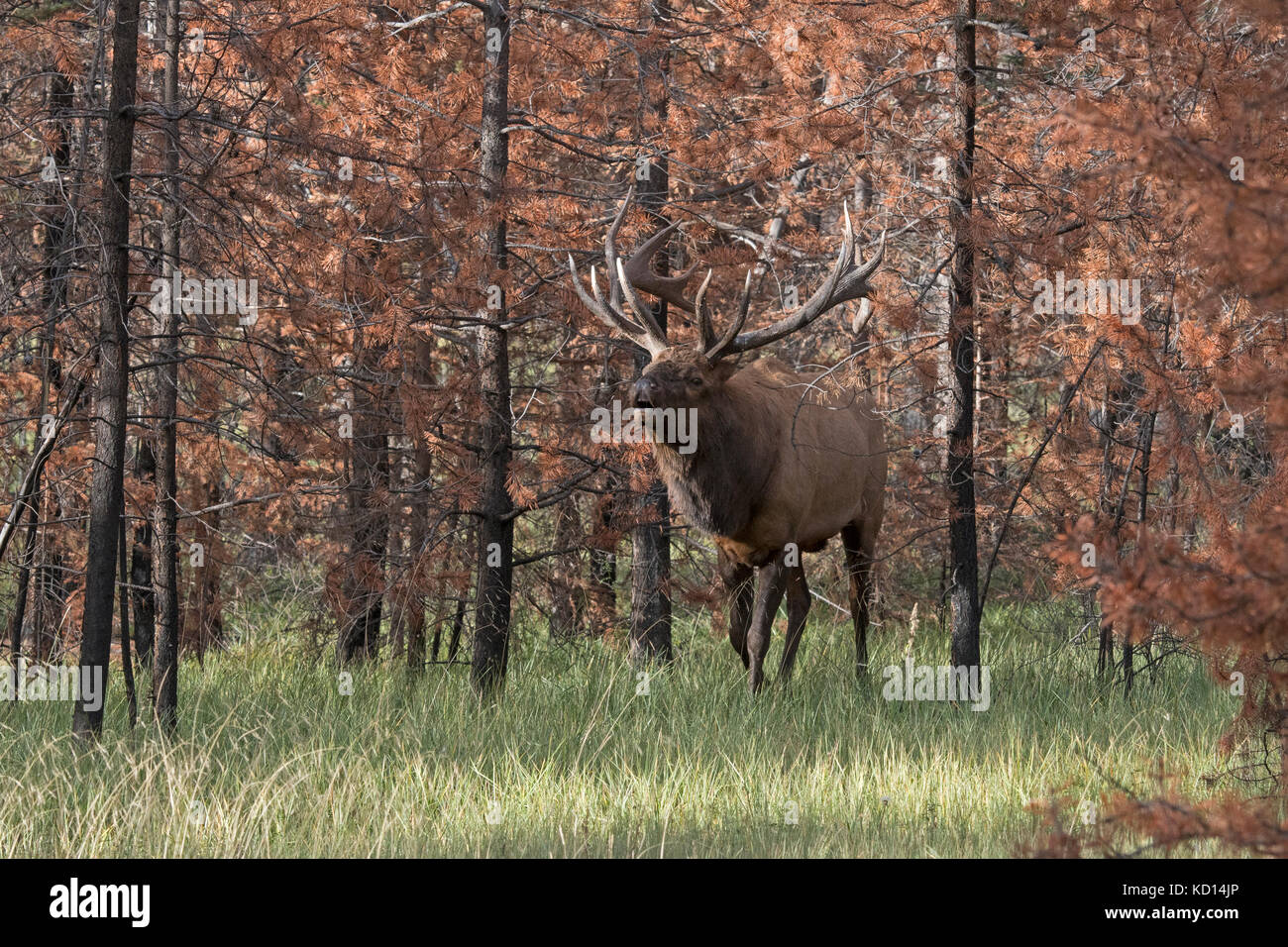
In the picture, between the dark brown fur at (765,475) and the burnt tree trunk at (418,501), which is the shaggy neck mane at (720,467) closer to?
the dark brown fur at (765,475)

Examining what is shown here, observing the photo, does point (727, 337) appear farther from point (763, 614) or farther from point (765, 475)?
point (763, 614)

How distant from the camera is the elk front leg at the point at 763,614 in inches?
340

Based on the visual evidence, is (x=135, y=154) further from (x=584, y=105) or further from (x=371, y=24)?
(x=584, y=105)

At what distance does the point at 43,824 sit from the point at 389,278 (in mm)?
3826

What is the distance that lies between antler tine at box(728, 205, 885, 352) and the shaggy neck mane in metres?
0.42

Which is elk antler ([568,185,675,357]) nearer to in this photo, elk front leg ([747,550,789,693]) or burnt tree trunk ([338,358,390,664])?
burnt tree trunk ([338,358,390,664])

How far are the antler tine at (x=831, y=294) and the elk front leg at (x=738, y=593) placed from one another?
1721 mm

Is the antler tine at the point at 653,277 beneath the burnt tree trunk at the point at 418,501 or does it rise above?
above

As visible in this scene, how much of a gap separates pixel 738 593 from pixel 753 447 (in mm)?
1198

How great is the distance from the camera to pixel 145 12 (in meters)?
9.67

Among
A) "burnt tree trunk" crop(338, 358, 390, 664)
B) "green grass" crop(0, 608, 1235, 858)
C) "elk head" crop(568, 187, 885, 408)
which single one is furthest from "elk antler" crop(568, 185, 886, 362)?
"green grass" crop(0, 608, 1235, 858)

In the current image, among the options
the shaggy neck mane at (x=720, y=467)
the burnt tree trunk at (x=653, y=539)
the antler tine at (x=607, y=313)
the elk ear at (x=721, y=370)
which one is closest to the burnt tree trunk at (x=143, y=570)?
the burnt tree trunk at (x=653, y=539)

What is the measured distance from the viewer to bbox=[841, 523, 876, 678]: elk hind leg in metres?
9.98

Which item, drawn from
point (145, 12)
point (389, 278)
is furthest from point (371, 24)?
point (389, 278)
